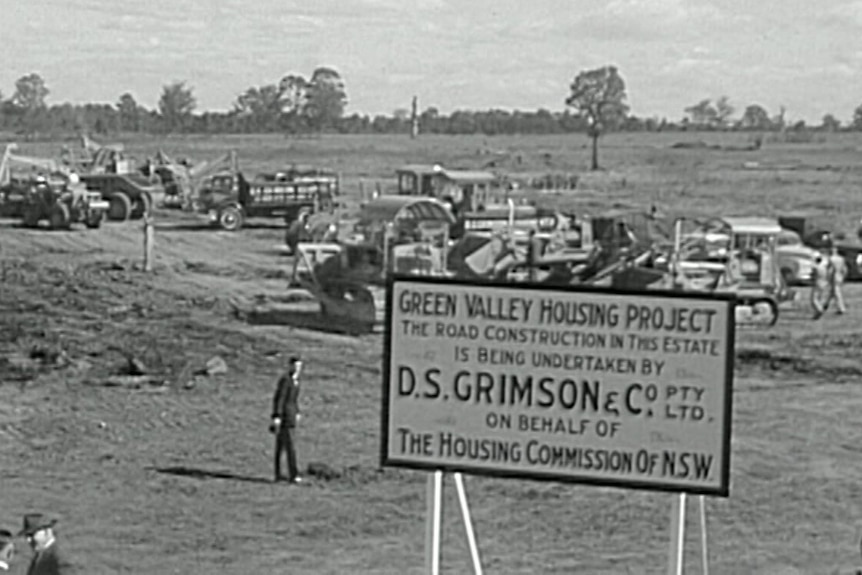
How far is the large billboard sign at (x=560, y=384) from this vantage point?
596cm

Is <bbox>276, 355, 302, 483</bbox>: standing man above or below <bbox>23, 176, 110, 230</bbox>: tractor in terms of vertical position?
below

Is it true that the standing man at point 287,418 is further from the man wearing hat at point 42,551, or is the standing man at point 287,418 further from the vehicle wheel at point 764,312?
the man wearing hat at point 42,551

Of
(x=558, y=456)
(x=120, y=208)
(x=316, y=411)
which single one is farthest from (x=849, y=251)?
(x=558, y=456)

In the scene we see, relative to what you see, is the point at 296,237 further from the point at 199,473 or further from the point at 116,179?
the point at 199,473

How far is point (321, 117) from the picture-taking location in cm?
1322

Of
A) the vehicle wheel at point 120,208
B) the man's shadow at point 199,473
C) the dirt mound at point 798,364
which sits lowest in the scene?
the man's shadow at point 199,473

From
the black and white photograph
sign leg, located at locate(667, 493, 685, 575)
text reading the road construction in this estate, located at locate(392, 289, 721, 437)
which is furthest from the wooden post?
sign leg, located at locate(667, 493, 685, 575)

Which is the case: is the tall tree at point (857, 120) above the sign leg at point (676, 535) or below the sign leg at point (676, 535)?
above

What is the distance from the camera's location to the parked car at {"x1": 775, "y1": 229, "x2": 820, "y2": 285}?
1164cm

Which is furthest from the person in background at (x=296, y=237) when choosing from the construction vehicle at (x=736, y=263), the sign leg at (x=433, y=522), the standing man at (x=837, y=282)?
the sign leg at (x=433, y=522)

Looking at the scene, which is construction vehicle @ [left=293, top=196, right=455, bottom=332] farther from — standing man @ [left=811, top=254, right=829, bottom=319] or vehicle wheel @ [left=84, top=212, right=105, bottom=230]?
standing man @ [left=811, top=254, right=829, bottom=319]

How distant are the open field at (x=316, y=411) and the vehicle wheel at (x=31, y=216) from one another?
11 centimetres

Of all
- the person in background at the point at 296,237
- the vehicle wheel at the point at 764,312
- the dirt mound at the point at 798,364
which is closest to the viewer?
the vehicle wheel at the point at 764,312

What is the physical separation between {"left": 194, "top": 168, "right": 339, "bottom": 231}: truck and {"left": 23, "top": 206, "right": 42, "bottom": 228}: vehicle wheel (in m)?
1.17
